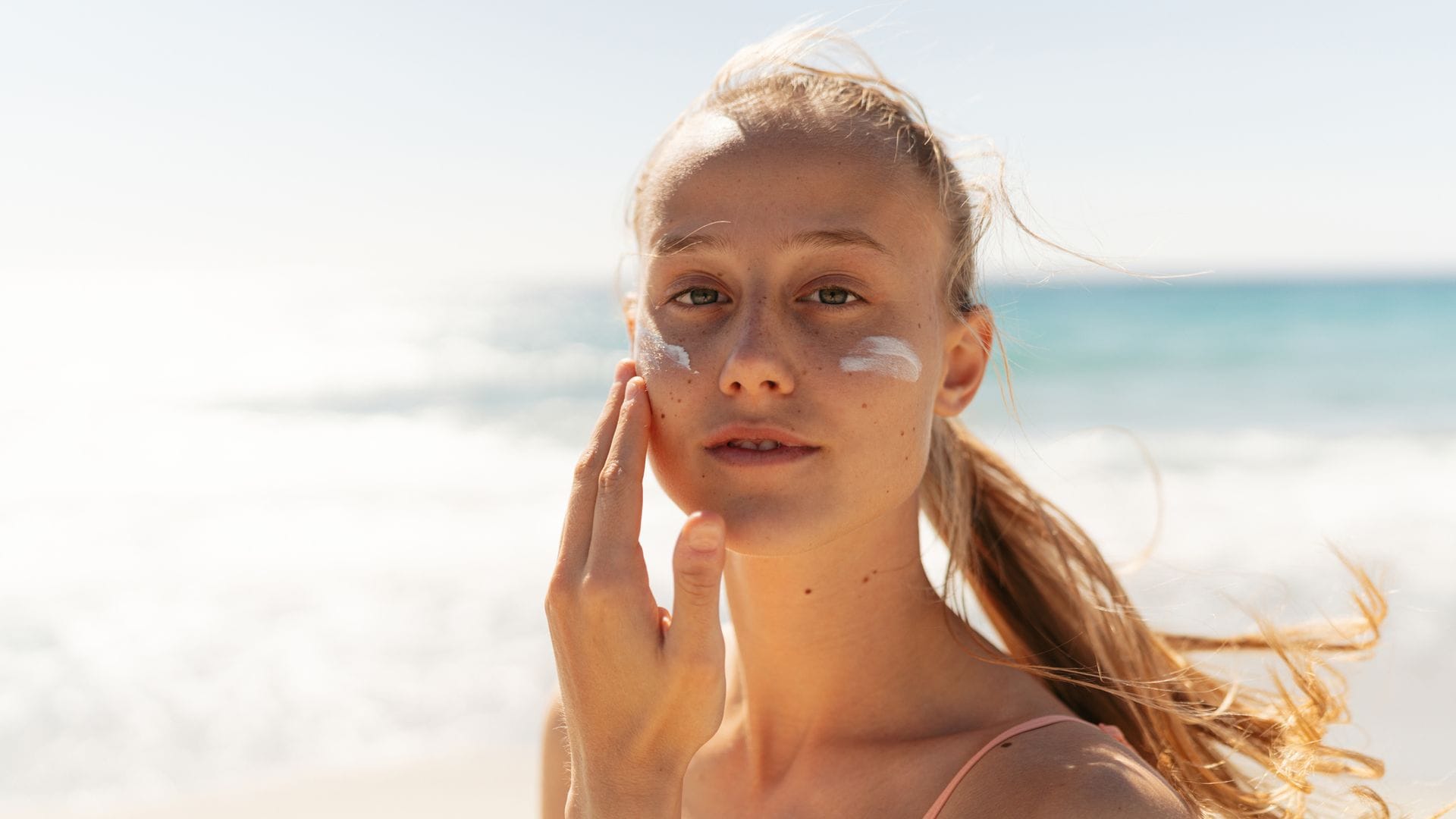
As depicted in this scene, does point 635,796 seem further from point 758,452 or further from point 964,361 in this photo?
point 964,361

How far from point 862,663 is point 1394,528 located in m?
10.0

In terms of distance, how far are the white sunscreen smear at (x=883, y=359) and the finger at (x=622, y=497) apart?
1.35ft

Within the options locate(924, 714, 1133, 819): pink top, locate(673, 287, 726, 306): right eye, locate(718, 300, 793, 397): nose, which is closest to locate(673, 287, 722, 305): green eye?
locate(673, 287, 726, 306): right eye

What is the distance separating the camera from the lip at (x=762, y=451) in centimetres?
222

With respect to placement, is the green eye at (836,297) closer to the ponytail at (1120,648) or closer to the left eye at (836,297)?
A: the left eye at (836,297)

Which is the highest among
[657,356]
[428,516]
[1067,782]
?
[428,516]

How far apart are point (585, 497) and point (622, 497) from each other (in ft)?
0.28

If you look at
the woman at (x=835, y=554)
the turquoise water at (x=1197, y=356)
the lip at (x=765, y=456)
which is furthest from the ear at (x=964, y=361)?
the turquoise water at (x=1197, y=356)

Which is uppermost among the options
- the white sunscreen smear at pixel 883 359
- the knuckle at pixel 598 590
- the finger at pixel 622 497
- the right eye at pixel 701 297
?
the right eye at pixel 701 297

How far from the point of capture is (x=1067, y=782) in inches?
81.9

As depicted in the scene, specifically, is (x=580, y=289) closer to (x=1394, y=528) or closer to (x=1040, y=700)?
(x=1394, y=528)

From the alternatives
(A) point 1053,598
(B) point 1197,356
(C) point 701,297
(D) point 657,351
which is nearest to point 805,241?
(C) point 701,297

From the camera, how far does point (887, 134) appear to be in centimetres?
247

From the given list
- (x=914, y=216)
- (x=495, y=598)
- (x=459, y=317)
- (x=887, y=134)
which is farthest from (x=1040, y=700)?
(x=459, y=317)
